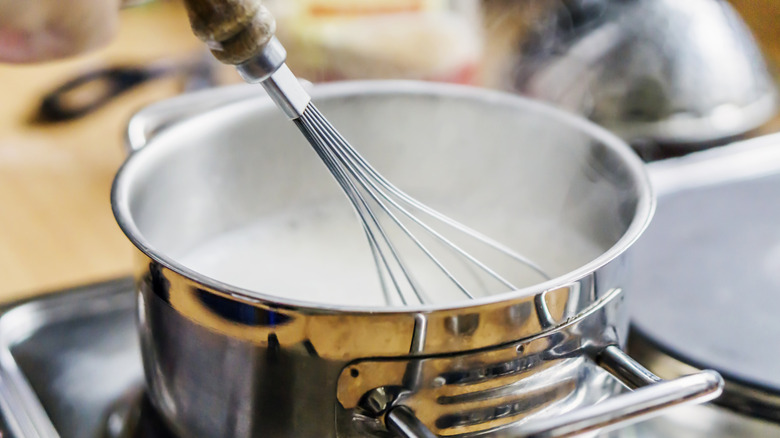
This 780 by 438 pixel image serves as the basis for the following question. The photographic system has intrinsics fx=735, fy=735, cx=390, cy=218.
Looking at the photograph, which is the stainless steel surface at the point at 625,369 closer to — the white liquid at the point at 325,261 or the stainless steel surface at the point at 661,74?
the white liquid at the point at 325,261

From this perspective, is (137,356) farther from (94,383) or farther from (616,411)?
(616,411)

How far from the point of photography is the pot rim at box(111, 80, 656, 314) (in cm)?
20

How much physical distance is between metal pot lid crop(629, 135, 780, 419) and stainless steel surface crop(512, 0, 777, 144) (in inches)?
1.2

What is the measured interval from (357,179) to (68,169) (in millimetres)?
332

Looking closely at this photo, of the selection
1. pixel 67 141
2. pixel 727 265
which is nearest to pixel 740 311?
pixel 727 265

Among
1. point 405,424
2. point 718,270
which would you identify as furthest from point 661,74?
point 405,424

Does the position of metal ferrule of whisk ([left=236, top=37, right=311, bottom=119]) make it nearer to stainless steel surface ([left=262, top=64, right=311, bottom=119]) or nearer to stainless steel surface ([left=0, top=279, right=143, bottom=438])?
stainless steel surface ([left=262, top=64, right=311, bottom=119])

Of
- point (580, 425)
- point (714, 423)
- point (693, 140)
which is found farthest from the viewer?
A: point (693, 140)

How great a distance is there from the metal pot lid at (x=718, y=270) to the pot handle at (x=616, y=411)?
0.12 metres

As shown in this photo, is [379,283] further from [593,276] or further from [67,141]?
[67,141]

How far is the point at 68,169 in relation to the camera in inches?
20.6

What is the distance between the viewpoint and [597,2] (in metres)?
0.54

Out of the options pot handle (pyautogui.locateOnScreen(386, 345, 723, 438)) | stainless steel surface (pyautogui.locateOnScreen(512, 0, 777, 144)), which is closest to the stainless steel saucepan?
pot handle (pyautogui.locateOnScreen(386, 345, 723, 438))

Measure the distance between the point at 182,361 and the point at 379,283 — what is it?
0.41 feet
